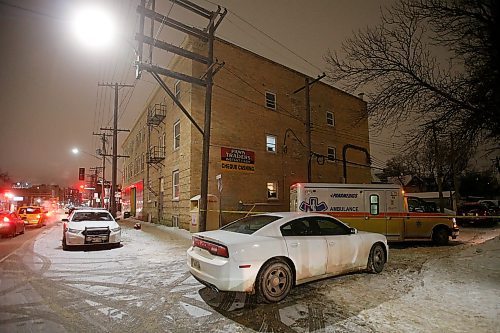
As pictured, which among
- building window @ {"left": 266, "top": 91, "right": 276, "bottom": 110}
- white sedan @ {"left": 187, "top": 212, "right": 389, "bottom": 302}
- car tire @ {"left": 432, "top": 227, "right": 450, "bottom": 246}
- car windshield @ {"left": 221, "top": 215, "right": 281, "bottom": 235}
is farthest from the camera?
building window @ {"left": 266, "top": 91, "right": 276, "bottom": 110}

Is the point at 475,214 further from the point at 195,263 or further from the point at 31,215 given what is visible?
the point at 31,215

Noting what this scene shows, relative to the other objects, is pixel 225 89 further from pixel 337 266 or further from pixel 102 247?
pixel 337 266

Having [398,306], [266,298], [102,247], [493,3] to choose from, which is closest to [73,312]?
[266,298]

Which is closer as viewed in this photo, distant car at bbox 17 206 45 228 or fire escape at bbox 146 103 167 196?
distant car at bbox 17 206 45 228

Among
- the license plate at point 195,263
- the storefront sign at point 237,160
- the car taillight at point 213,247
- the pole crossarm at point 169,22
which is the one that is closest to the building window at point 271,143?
the storefront sign at point 237,160

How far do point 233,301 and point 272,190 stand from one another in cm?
1538

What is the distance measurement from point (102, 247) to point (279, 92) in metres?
15.8

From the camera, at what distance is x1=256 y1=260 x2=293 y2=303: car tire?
197 inches

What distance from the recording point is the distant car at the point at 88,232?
10.5 metres

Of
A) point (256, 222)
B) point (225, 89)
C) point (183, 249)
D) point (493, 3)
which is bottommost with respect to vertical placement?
point (183, 249)

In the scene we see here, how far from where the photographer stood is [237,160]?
18.8 meters

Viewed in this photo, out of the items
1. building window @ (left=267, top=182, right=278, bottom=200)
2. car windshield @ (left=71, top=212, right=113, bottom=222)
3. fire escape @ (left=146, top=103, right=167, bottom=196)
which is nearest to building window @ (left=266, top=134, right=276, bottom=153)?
building window @ (left=267, top=182, right=278, bottom=200)

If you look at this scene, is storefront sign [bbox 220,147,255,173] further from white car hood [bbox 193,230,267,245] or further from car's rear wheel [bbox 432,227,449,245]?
white car hood [bbox 193,230,267,245]

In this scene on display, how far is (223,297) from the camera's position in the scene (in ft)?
17.7
